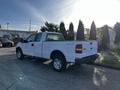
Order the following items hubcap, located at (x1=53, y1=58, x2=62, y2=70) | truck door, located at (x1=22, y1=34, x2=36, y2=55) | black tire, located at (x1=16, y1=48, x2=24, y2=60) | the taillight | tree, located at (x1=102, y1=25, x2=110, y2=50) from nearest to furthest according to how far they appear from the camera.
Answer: the taillight
hubcap, located at (x1=53, y1=58, x2=62, y2=70)
truck door, located at (x1=22, y1=34, x2=36, y2=55)
black tire, located at (x1=16, y1=48, x2=24, y2=60)
tree, located at (x1=102, y1=25, x2=110, y2=50)

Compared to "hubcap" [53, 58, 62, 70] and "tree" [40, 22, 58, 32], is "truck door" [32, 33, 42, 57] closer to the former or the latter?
"hubcap" [53, 58, 62, 70]

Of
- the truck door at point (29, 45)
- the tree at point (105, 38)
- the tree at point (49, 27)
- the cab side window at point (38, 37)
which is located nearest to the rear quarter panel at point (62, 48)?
the cab side window at point (38, 37)

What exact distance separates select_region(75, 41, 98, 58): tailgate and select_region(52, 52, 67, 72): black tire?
3.23 feet

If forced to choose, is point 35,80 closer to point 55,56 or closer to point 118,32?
point 55,56

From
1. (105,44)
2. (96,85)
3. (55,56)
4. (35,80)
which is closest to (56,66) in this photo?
(55,56)

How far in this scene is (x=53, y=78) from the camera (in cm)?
674

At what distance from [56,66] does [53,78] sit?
135cm

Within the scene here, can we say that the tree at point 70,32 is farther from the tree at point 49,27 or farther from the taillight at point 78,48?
the taillight at point 78,48

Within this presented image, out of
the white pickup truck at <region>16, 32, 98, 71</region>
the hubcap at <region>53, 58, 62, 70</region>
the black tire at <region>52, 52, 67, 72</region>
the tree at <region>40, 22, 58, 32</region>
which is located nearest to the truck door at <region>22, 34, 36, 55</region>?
the white pickup truck at <region>16, 32, 98, 71</region>

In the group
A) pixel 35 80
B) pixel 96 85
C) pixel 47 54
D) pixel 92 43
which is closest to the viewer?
pixel 96 85

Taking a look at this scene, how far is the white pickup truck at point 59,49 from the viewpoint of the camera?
7074 millimetres

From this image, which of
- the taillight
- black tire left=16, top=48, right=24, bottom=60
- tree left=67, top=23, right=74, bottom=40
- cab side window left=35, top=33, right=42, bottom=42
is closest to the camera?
the taillight

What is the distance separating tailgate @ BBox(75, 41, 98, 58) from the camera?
23.2 ft

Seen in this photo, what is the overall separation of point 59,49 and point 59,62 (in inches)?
25.8
